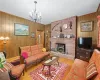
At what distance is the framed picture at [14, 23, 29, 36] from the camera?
202 inches

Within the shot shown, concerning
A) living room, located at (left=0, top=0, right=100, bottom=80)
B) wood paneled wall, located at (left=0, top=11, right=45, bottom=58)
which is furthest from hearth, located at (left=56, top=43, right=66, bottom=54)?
wood paneled wall, located at (left=0, top=11, right=45, bottom=58)

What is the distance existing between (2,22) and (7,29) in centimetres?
48

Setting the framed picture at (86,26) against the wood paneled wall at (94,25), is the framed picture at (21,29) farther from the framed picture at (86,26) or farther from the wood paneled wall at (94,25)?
the framed picture at (86,26)

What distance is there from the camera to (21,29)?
5.43m

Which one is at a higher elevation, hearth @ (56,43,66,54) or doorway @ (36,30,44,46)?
doorway @ (36,30,44,46)

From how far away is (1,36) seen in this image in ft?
14.3

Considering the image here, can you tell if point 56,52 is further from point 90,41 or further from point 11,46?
point 11,46

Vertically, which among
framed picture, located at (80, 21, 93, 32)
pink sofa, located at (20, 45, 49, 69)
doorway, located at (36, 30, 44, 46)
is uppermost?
framed picture, located at (80, 21, 93, 32)

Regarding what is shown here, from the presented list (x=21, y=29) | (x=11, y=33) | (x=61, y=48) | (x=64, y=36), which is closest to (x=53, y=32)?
(x=64, y=36)

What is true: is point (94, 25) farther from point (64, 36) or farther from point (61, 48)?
point (61, 48)

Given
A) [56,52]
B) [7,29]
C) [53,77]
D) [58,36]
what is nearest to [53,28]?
[58,36]

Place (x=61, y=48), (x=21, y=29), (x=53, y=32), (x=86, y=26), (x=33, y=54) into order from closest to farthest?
(x=33, y=54), (x=86, y=26), (x=21, y=29), (x=61, y=48), (x=53, y=32)

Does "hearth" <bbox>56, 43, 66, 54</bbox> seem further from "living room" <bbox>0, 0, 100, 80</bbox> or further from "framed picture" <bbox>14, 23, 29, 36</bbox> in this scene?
"framed picture" <bbox>14, 23, 29, 36</bbox>

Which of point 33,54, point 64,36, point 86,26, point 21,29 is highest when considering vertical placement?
point 86,26
